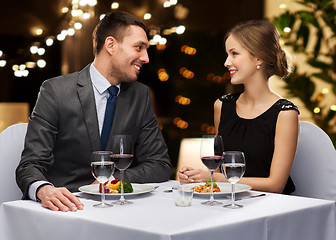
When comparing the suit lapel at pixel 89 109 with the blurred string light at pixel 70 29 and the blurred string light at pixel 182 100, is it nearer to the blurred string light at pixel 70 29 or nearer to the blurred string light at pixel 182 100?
the blurred string light at pixel 70 29

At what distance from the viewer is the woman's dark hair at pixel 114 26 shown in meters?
2.66

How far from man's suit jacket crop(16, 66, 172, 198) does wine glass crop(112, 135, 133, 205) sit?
47cm

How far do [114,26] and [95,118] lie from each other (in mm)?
543

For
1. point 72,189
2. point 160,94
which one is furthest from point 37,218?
point 160,94

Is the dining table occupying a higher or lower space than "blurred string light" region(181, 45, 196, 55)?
lower

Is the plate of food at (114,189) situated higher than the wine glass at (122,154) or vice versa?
the wine glass at (122,154)

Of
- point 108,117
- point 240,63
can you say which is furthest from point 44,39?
point 240,63

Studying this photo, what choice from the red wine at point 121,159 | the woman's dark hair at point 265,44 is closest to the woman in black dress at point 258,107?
the woman's dark hair at point 265,44

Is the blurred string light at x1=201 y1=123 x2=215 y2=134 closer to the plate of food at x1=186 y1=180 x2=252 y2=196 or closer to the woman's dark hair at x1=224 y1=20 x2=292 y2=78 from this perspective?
the woman's dark hair at x1=224 y1=20 x2=292 y2=78

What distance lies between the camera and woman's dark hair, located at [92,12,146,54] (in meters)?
2.66

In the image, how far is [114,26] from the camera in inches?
→ 106

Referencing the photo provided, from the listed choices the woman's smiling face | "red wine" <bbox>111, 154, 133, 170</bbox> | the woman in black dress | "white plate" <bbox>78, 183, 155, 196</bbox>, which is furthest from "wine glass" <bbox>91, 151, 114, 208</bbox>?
the woman's smiling face

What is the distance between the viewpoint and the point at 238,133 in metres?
2.60

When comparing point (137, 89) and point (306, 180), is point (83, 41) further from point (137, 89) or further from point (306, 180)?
point (306, 180)
